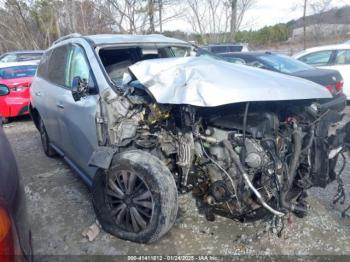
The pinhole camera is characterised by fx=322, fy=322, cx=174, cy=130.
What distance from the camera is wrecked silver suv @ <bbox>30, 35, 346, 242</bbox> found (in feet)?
8.16

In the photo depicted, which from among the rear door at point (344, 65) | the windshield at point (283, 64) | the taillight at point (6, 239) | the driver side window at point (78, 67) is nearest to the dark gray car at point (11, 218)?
the taillight at point (6, 239)

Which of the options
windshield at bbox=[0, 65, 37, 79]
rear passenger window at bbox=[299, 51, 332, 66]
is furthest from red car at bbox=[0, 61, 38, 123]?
rear passenger window at bbox=[299, 51, 332, 66]

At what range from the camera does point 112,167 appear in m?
2.70

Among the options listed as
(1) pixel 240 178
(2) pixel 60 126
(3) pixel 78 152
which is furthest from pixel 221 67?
(2) pixel 60 126

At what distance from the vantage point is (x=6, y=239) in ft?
4.48

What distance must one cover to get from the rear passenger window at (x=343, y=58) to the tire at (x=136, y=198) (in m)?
6.61

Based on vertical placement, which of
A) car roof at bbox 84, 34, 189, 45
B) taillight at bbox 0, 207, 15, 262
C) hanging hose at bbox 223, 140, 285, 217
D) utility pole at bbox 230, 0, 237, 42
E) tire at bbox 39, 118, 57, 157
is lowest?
tire at bbox 39, 118, 57, 157

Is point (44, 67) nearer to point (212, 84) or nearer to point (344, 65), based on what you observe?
point (212, 84)

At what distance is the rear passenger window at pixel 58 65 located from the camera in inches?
148

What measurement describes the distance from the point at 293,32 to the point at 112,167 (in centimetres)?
3030

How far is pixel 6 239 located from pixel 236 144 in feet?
5.67

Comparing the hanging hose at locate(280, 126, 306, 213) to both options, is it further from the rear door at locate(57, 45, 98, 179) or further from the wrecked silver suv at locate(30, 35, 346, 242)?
the rear door at locate(57, 45, 98, 179)

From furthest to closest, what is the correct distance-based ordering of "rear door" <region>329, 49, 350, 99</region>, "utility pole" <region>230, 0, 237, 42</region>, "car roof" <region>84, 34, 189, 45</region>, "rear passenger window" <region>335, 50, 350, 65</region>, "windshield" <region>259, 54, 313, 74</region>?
"utility pole" <region>230, 0, 237, 42</region> → "rear passenger window" <region>335, 50, 350, 65</region> → "rear door" <region>329, 49, 350, 99</region> → "windshield" <region>259, 54, 313, 74</region> → "car roof" <region>84, 34, 189, 45</region>

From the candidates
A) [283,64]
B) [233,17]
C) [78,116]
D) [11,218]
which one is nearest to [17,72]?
[78,116]
